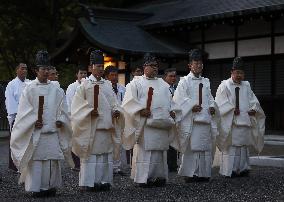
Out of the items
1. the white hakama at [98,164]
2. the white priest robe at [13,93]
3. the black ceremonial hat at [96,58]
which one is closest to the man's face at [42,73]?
the black ceremonial hat at [96,58]

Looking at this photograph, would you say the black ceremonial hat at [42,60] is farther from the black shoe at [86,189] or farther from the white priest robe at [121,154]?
the white priest robe at [121,154]

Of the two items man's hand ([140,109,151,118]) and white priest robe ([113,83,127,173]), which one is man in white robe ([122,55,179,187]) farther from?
white priest robe ([113,83,127,173])

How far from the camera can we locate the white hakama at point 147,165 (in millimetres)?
8344

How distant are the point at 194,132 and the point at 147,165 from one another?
39.9 inches

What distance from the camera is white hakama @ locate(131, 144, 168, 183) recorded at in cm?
834

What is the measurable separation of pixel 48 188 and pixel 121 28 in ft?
43.9

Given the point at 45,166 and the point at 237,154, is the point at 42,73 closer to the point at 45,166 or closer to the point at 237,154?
the point at 45,166

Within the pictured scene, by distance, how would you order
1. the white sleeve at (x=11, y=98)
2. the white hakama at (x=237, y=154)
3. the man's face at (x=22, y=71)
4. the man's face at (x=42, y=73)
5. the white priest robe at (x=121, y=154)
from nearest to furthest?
the man's face at (x=42, y=73) < the white hakama at (x=237, y=154) < the white priest robe at (x=121, y=154) < the man's face at (x=22, y=71) < the white sleeve at (x=11, y=98)

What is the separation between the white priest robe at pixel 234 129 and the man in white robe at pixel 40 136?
2.90 metres

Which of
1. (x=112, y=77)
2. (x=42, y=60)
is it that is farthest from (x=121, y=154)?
(x=42, y=60)

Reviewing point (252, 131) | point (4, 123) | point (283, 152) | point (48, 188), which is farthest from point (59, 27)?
point (48, 188)

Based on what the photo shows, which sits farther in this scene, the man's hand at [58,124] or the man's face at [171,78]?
the man's face at [171,78]

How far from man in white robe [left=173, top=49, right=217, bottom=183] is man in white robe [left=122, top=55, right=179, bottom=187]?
15.6 inches

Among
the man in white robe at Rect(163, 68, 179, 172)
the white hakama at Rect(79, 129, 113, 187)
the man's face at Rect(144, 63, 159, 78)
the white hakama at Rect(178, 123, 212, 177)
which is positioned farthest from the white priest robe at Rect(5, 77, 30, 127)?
the white hakama at Rect(178, 123, 212, 177)
